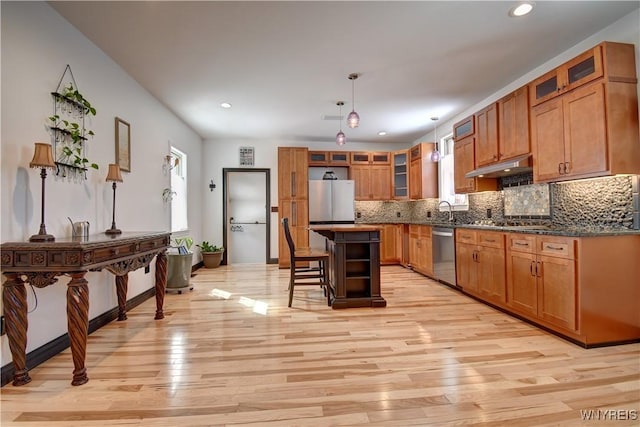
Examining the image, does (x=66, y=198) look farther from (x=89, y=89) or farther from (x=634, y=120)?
(x=634, y=120)

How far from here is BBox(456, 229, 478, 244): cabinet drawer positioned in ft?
12.0

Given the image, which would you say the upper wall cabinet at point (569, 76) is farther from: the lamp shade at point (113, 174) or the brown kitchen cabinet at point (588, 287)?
the lamp shade at point (113, 174)

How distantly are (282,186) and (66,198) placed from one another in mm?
3840

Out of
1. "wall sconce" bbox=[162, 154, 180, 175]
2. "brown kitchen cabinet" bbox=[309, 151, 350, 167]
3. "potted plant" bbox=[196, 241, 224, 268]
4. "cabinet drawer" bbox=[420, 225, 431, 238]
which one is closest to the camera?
"wall sconce" bbox=[162, 154, 180, 175]

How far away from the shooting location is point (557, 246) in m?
2.53

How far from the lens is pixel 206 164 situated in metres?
6.39

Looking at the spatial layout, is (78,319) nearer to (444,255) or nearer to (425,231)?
(444,255)

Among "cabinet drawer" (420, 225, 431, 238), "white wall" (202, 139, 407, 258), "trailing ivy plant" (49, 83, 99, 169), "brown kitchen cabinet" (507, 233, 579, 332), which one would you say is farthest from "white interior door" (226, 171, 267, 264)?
"brown kitchen cabinet" (507, 233, 579, 332)

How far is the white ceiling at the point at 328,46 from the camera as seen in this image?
2377 millimetres

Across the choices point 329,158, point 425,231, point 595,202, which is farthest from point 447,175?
point 595,202

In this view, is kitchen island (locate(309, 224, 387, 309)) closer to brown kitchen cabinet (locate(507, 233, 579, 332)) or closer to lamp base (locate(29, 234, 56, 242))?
brown kitchen cabinet (locate(507, 233, 579, 332))

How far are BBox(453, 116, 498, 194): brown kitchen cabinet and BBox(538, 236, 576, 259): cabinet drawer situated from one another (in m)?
1.60

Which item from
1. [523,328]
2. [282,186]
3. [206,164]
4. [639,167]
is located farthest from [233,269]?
[639,167]

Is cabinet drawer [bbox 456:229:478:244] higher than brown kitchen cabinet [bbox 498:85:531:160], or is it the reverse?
brown kitchen cabinet [bbox 498:85:531:160]
